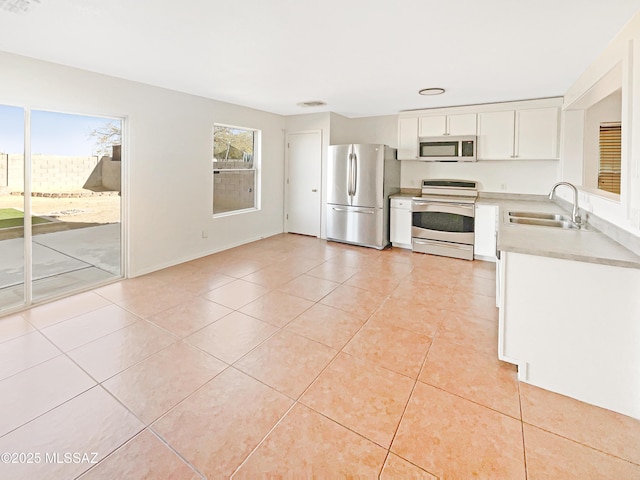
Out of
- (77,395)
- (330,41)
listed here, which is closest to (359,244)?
(330,41)

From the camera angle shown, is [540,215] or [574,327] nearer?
[574,327]

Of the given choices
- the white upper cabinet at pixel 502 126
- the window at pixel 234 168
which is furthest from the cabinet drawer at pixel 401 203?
the window at pixel 234 168

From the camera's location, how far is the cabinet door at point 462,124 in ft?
16.4

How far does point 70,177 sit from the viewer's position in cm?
355

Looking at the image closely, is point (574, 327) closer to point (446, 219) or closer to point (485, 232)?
point (485, 232)

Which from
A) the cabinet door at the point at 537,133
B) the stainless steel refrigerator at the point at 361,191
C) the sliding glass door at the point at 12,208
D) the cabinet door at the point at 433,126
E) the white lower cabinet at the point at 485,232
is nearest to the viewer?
the sliding glass door at the point at 12,208

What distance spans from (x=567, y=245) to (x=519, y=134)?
3179mm

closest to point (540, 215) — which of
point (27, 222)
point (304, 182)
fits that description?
point (304, 182)

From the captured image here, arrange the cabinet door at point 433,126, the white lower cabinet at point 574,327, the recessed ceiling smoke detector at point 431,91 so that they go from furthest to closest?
the cabinet door at point 433,126
the recessed ceiling smoke detector at point 431,91
the white lower cabinet at point 574,327

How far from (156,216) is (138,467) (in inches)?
133

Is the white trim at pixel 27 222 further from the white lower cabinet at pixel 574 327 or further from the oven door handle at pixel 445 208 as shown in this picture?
the oven door handle at pixel 445 208

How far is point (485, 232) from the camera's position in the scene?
481 centimetres

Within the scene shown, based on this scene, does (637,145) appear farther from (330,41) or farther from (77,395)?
(77,395)

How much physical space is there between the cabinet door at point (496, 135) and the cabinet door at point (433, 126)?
1.67 feet
